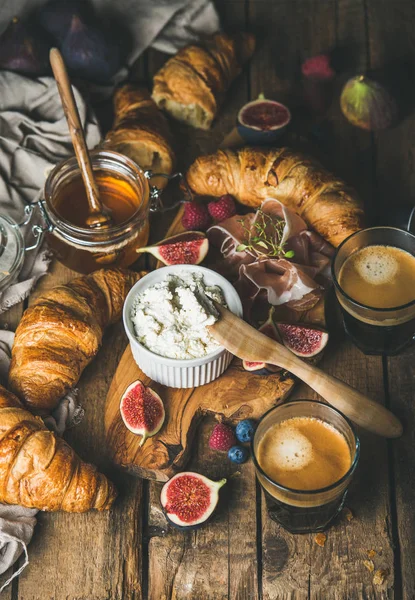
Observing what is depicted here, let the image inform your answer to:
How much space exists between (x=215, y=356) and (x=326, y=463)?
0.64 m

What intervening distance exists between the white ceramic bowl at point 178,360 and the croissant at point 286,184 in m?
0.61

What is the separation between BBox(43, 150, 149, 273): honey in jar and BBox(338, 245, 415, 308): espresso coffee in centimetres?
96

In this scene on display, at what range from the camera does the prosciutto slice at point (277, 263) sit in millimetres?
3537

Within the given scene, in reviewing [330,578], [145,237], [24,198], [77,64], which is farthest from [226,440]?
[77,64]

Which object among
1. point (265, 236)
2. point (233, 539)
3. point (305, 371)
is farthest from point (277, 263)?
point (233, 539)

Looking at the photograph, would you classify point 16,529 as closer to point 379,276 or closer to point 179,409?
point 179,409

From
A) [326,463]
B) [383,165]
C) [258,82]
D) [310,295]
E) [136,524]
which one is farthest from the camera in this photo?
[258,82]

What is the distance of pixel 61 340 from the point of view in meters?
3.36

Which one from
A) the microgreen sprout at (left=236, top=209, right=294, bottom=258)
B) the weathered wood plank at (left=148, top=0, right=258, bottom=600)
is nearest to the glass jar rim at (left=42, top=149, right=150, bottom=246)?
the microgreen sprout at (left=236, top=209, right=294, bottom=258)

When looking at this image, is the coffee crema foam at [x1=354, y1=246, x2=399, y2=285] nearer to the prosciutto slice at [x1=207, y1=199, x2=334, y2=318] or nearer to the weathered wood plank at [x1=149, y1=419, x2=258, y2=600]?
the prosciutto slice at [x1=207, y1=199, x2=334, y2=318]

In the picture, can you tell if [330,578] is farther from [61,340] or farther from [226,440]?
[61,340]

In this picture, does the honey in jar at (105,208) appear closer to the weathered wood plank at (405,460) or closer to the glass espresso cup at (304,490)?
the glass espresso cup at (304,490)

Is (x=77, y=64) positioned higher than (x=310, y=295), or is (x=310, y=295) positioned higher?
(x=77, y=64)

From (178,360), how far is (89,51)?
1.87 metres
